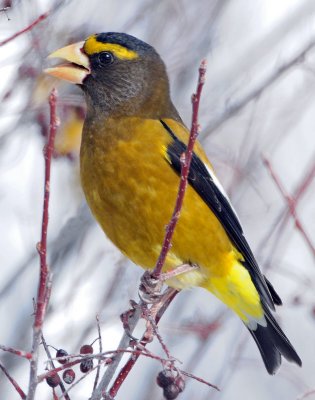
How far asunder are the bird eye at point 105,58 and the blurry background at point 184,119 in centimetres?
22

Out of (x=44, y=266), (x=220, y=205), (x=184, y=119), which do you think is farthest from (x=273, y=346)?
(x=44, y=266)

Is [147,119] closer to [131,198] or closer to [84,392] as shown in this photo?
[131,198]

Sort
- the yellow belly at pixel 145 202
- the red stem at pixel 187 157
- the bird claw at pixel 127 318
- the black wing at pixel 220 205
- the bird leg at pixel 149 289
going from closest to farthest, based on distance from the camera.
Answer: the red stem at pixel 187 157, the bird claw at pixel 127 318, the bird leg at pixel 149 289, the yellow belly at pixel 145 202, the black wing at pixel 220 205

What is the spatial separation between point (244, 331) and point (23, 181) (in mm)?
1673

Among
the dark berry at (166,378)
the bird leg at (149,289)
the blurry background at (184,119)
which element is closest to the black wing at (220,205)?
the blurry background at (184,119)

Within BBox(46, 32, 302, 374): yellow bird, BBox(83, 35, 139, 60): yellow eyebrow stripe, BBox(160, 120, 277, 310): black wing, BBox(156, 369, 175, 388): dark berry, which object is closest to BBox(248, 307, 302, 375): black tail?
BBox(46, 32, 302, 374): yellow bird

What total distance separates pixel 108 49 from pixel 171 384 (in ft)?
4.38

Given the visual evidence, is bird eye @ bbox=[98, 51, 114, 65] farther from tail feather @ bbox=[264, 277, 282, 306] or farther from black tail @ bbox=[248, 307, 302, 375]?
black tail @ bbox=[248, 307, 302, 375]

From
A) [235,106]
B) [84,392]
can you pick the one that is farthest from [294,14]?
[84,392]

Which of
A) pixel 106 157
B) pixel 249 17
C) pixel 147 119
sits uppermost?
pixel 249 17

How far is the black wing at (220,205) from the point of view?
3207mm

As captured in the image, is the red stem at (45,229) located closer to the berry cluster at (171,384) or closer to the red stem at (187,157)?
the red stem at (187,157)

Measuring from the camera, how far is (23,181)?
208 inches

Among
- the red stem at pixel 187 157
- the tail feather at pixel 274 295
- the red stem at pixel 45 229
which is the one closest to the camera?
the red stem at pixel 45 229
